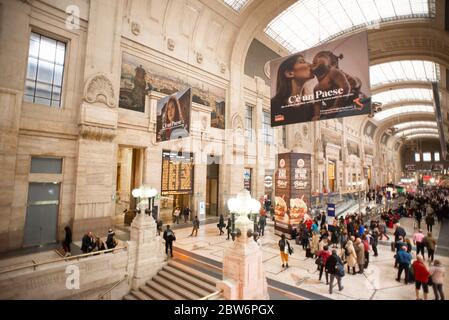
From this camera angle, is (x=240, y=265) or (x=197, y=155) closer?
(x=240, y=265)

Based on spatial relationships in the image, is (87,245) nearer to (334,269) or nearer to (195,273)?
(195,273)

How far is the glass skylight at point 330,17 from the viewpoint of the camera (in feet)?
59.7

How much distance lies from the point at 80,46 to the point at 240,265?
12.3 m

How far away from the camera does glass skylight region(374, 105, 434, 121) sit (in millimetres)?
41031

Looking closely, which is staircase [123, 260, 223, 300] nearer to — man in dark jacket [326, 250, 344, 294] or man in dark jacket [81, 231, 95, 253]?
man in dark jacket [81, 231, 95, 253]

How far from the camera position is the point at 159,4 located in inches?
568

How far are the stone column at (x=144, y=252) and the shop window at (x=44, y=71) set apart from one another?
7076mm

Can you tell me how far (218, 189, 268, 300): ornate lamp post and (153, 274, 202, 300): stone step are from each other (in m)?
1.95

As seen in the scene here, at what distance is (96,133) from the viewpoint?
37.2ft

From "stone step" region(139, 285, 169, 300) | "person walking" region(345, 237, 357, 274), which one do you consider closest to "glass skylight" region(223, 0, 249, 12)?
Result: "person walking" region(345, 237, 357, 274)

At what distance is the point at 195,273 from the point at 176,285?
729 mm

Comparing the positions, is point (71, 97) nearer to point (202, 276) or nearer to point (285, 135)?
point (202, 276)

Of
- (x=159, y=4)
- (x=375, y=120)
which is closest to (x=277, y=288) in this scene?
(x=159, y=4)

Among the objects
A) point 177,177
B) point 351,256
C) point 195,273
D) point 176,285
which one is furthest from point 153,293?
point 177,177
